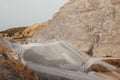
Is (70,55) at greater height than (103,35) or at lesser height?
greater

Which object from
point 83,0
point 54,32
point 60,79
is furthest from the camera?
point 83,0

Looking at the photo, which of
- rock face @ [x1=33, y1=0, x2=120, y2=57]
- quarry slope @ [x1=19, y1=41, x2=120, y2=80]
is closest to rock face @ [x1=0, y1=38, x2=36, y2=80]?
quarry slope @ [x1=19, y1=41, x2=120, y2=80]

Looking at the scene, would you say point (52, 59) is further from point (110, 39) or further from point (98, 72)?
point (110, 39)

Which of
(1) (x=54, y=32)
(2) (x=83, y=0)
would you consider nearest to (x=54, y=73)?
(1) (x=54, y=32)

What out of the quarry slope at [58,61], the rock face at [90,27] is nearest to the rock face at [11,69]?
the quarry slope at [58,61]

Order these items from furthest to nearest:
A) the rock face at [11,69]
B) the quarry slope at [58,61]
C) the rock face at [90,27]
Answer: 1. the rock face at [90,27]
2. the quarry slope at [58,61]
3. the rock face at [11,69]

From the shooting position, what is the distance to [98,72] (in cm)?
988

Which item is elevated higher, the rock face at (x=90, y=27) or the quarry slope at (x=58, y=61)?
the quarry slope at (x=58, y=61)

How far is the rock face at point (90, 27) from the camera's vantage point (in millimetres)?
20169

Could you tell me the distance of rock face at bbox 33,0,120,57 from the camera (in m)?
20.2

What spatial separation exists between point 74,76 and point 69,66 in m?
0.48

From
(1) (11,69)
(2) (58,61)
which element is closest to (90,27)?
(2) (58,61)

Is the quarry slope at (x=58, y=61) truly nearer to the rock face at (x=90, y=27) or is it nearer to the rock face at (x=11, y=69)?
the rock face at (x=11, y=69)

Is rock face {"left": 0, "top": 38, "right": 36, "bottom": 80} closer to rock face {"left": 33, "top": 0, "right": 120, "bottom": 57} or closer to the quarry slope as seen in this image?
the quarry slope
